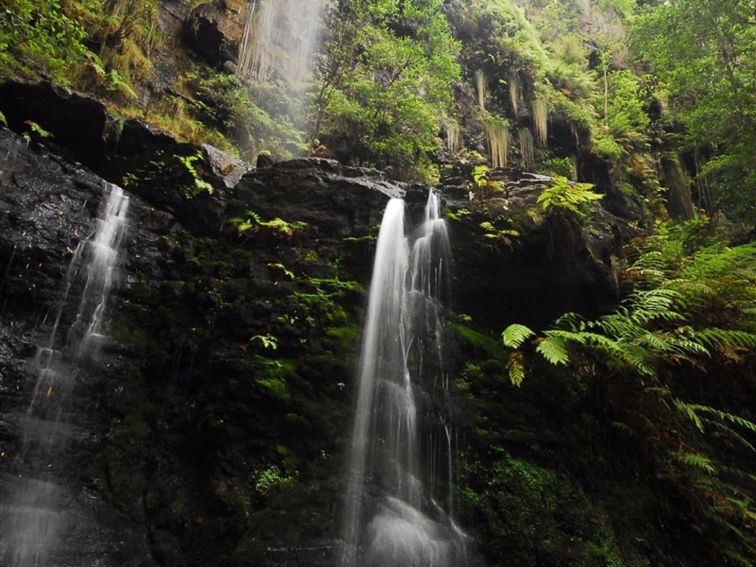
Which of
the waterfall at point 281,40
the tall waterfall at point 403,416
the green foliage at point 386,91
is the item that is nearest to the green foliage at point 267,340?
the tall waterfall at point 403,416

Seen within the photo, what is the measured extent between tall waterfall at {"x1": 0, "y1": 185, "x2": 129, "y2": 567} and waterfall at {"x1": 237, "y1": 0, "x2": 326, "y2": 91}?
836cm

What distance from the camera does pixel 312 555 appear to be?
170 inches

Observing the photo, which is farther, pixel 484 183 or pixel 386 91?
pixel 386 91

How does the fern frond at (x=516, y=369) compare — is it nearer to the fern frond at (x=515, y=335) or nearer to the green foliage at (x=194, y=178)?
the fern frond at (x=515, y=335)

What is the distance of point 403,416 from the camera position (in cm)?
547

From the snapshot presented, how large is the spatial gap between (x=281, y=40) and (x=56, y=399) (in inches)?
500

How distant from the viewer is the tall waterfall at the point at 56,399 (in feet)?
13.4

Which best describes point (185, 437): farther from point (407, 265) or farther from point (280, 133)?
point (280, 133)

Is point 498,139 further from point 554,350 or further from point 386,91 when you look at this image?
point 554,350

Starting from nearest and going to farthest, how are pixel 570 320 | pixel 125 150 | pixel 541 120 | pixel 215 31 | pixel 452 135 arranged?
1. pixel 570 320
2. pixel 125 150
3. pixel 215 31
4. pixel 452 135
5. pixel 541 120

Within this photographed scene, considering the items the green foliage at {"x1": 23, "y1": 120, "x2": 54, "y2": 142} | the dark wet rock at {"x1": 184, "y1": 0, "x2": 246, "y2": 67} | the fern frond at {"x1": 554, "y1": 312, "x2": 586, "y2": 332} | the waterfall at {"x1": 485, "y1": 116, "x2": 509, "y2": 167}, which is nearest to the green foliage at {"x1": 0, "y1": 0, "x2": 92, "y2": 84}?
the green foliage at {"x1": 23, "y1": 120, "x2": 54, "y2": 142}

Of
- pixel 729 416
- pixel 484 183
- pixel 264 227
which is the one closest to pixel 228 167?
pixel 264 227

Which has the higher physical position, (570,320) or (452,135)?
(452,135)

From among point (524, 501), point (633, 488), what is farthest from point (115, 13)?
point (633, 488)
